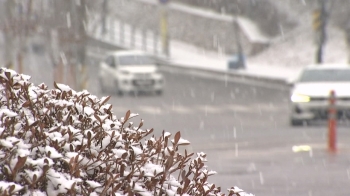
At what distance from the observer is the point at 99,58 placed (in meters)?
46.0

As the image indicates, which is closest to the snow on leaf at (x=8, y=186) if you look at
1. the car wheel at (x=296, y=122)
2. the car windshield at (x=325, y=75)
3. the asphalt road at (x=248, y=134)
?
the asphalt road at (x=248, y=134)

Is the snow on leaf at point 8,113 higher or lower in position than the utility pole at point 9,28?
lower

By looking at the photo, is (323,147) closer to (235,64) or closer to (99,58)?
(235,64)

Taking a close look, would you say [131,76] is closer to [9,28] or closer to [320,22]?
[320,22]

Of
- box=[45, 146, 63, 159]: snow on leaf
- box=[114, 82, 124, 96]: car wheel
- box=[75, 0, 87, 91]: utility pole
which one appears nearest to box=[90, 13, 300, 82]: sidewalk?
box=[114, 82, 124, 96]: car wheel

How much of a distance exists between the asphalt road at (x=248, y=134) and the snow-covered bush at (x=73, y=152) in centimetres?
613

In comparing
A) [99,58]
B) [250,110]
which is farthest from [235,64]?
[250,110]

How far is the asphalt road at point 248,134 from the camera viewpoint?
37.7 ft

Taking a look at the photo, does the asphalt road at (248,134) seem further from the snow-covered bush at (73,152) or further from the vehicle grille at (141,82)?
the snow-covered bush at (73,152)

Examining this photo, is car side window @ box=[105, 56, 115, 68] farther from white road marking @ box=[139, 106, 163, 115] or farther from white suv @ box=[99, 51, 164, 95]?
white road marking @ box=[139, 106, 163, 115]

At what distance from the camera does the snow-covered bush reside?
368cm

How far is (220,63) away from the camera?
42.7 m

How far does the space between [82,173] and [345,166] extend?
9.58m

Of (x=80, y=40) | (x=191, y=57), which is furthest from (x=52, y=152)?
(x=191, y=57)
